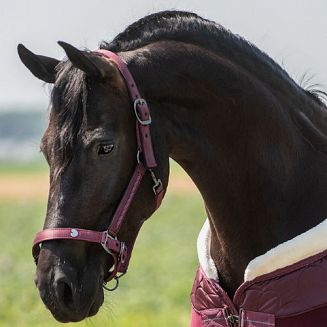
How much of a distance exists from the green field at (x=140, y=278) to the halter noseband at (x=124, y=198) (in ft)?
0.97

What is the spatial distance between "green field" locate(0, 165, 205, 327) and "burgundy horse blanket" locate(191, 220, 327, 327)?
63cm

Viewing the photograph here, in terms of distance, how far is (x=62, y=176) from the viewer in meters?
3.69

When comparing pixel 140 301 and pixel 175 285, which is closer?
pixel 140 301

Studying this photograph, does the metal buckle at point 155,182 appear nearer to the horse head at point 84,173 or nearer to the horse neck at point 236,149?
the horse head at point 84,173

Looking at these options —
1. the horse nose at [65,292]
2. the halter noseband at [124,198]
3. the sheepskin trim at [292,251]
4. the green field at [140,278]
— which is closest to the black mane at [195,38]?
the halter noseband at [124,198]

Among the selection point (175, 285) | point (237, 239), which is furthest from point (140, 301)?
point (237, 239)

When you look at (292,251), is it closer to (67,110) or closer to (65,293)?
(65,293)

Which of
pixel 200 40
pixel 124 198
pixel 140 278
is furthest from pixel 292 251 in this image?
pixel 140 278

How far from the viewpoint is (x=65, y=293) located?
362 centimetres

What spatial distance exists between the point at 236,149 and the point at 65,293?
3.44ft

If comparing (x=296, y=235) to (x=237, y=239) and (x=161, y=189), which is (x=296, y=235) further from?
(x=161, y=189)

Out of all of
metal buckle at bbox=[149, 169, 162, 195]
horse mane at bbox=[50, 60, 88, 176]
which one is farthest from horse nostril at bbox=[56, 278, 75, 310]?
metal buckle at bbox=[149, 169, 162, 195]

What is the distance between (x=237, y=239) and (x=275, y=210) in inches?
9.2

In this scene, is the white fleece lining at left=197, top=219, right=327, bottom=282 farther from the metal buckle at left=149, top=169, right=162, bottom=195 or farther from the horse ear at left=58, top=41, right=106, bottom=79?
the horse ear at left=58, top=41, right=106, bottom=79
